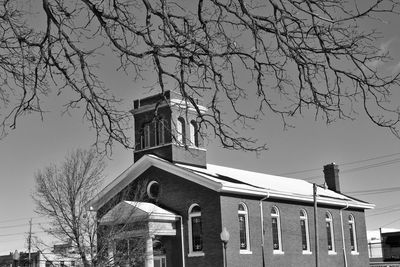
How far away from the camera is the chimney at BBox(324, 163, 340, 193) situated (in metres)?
53.3

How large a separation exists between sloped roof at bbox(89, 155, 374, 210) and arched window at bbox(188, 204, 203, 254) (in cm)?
171

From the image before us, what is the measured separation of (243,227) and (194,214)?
3.01 m

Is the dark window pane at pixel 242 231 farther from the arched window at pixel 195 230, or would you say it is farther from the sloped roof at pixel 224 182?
the arched window at pixel 195 230

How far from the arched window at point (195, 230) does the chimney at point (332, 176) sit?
20.9 metres

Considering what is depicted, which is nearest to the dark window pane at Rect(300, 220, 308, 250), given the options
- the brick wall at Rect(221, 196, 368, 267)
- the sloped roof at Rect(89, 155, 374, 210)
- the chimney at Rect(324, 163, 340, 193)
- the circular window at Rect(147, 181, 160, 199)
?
the brick wall at Rect(221, 196, 368, 267)

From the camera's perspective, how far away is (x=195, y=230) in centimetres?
3575

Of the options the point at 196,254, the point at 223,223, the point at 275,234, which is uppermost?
the point at 223,223

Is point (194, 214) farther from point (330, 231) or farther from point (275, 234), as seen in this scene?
point (330, 231)

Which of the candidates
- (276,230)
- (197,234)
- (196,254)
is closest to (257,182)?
(276,230)

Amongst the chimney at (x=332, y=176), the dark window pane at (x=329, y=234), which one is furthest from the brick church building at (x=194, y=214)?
the chimney at (x=332, y=176)

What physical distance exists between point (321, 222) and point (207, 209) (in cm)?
1233

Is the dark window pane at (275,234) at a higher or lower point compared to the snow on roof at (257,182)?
lower

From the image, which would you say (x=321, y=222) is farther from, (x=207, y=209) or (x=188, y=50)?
(x=188, y=50)

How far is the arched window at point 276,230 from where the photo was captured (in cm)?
3906
